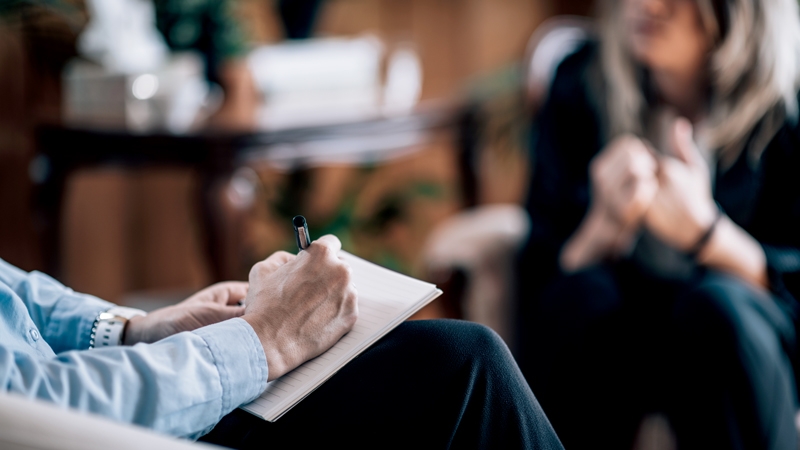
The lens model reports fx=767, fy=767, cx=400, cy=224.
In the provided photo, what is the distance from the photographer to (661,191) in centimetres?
121

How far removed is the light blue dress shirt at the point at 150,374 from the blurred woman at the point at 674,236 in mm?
Answer: 644

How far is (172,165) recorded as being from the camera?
144 cm

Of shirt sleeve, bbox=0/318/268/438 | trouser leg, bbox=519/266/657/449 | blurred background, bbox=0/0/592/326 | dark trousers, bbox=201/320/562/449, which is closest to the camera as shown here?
shirt sleeve, bbox=0/318/268/438

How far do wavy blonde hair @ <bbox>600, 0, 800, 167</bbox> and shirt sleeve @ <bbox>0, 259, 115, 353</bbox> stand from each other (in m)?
1.00

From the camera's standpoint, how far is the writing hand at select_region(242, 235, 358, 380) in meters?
0.69

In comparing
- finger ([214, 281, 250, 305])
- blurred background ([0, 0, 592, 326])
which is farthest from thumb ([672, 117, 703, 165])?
finger ([214, 281, 250, 305])

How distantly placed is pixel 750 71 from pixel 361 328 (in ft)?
2.83

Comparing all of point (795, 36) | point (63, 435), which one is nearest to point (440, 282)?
point (795, 36)

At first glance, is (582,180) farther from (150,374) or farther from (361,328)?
(150,374)

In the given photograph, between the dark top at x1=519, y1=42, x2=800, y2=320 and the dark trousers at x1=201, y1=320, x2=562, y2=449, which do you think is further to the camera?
the dark top at x1=519, y1=42, x2=800, y2=320

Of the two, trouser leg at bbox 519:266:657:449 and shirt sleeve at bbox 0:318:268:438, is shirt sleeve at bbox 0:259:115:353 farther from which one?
trouser leg at bbox 519:266:657:449

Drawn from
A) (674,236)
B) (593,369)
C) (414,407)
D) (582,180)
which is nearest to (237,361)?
(414,407)

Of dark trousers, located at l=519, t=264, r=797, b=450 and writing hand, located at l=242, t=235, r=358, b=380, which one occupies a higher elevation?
writing hand, located at l=242, t=235, r=358, b=380

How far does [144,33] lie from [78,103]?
225 millimetres
